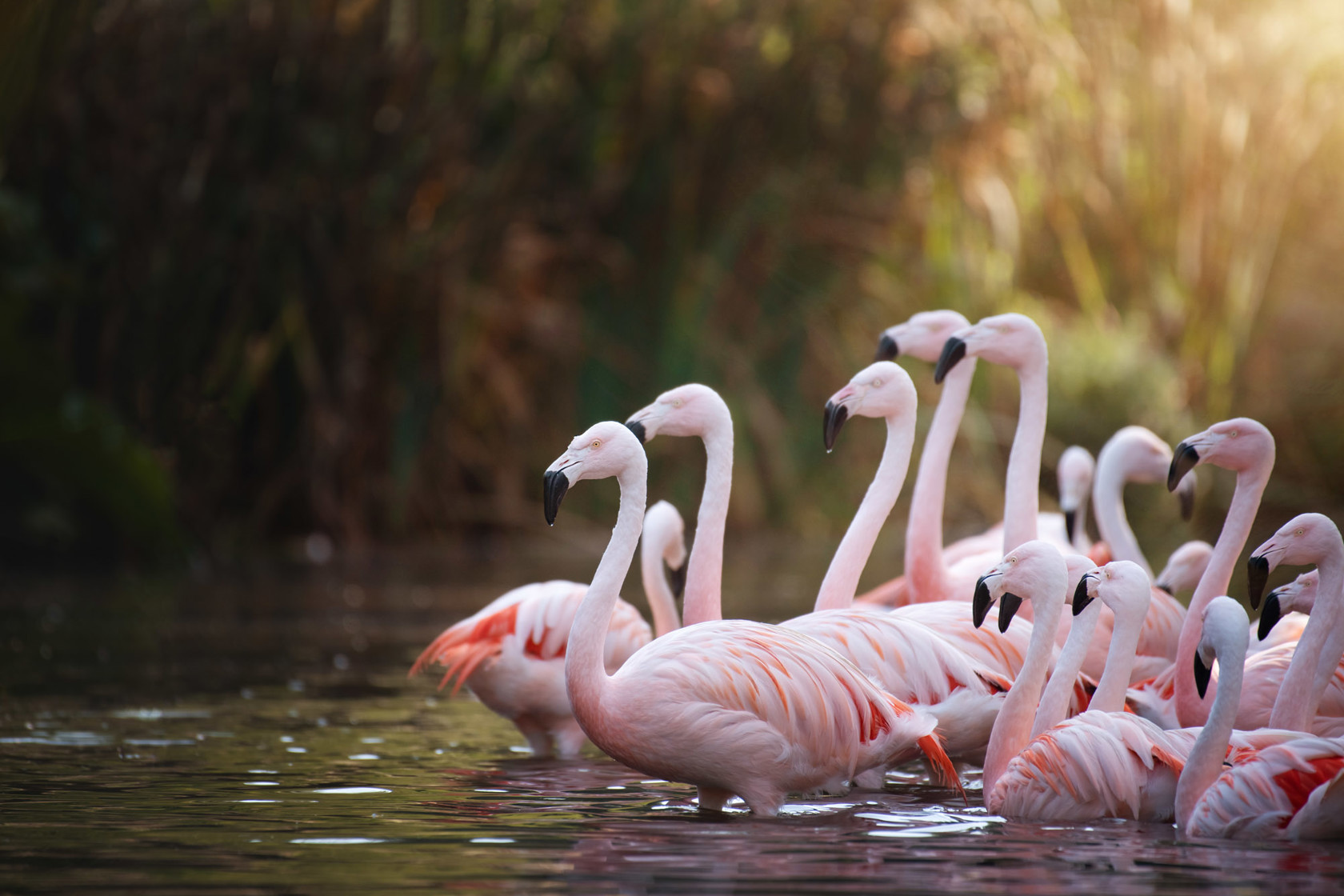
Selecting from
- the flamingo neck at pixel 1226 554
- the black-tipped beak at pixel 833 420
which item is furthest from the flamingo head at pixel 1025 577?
the black-tipped beak at pixel 833 420

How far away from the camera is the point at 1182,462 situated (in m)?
5.79

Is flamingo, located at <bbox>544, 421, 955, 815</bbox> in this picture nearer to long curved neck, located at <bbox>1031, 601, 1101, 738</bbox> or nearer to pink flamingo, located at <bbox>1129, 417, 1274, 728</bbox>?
long curved neck, located at <bbox>1031, 601, 1101, 738</bbox>

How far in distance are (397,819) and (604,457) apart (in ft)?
4.08

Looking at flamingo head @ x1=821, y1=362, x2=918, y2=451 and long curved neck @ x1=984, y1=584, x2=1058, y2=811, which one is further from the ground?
flamingo head @ x1=821, y1=362, x2=918, y2=451

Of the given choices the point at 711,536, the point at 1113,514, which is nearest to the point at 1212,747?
the point at 711,536

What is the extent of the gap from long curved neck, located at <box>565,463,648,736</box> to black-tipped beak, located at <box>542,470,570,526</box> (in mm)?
194

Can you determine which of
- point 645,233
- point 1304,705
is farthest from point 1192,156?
point 1304,705

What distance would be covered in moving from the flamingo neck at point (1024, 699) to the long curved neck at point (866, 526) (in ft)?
3.26

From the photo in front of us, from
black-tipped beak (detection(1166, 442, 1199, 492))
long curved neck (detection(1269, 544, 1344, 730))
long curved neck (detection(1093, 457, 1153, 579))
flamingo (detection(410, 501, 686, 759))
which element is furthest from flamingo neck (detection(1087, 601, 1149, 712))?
long curved neck (detection(1093, 457, 1153, 579))

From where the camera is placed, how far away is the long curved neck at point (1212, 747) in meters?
4.56

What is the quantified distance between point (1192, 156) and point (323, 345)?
10.3m

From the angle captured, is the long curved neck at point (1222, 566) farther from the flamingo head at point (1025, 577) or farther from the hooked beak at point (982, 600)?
the hooked beak at point (982, 600)

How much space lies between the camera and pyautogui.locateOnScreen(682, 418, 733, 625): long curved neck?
604 cm

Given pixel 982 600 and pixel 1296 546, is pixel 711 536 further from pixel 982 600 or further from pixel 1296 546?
pixel 1296 546
